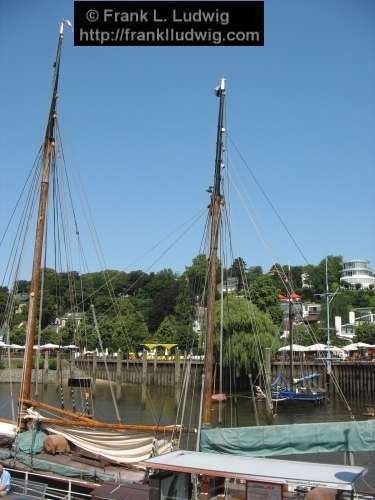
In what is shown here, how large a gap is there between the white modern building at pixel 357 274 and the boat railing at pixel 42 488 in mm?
178691

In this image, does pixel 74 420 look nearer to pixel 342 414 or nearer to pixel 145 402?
pixel 342 414

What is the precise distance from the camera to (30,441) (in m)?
20.2

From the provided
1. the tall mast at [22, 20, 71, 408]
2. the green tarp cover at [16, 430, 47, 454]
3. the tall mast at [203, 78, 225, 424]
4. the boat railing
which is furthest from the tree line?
the boat railing

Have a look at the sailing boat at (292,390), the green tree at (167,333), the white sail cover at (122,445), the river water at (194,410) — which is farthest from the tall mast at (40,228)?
the green tree at (167,333)

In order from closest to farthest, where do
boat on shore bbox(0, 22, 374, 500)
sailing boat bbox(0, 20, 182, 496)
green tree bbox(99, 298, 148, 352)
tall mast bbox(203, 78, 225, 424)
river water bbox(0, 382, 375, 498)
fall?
boat on shore bbox(0, 22, 374, 500)
sailing boat bbox(0, 20, 182, 496)
tall mast bbox(203, 78, 225, 424)
river water bbox(0, 382, 375, 498)
green tree bbox(99, 298, 148, 352)

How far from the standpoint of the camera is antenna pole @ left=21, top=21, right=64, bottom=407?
23.6 m

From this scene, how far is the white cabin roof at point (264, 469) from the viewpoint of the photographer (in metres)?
11.6

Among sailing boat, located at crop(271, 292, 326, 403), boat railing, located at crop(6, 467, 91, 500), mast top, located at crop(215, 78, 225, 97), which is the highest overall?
mast top, located at crop(215, 78, 225, 97)

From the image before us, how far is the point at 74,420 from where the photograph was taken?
22.3m

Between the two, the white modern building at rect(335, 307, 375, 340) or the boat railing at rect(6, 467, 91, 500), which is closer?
the boat railing at rect(6, 467, 91, 500)

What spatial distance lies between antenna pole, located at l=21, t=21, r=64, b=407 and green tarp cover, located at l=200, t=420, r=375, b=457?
9.50 m

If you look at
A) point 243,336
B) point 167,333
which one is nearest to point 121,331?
point 167,333

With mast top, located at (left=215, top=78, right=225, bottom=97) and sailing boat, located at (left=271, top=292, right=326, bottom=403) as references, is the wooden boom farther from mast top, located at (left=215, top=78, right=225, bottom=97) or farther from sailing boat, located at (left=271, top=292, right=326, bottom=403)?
sailing boat, located at (left=271, top=292, right=326, bottom=403)

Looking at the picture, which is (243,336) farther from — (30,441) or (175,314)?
(175,314)
